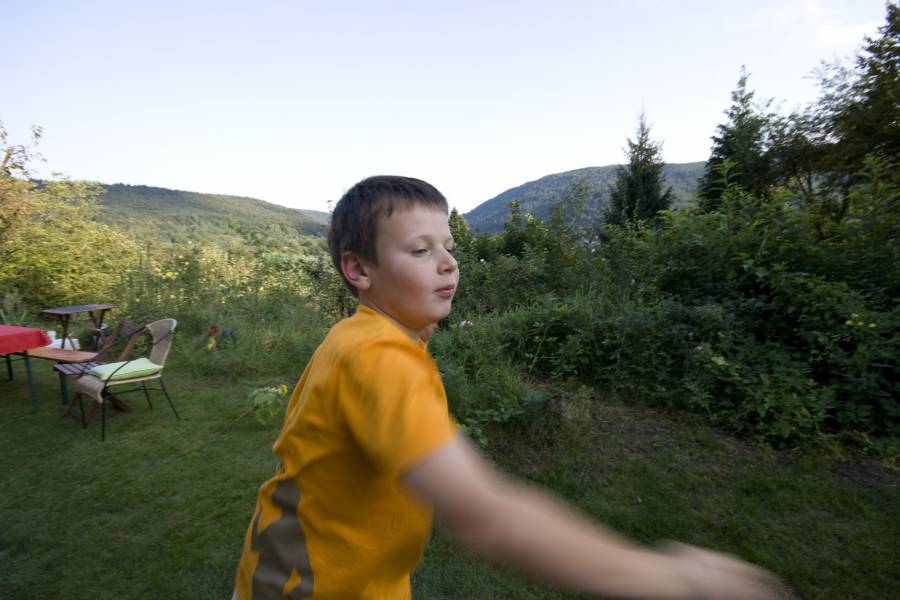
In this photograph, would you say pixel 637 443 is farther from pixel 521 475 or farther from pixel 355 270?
pixel 355 270

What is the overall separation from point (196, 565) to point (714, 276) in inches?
208

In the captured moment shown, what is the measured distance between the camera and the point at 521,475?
12.0 ft

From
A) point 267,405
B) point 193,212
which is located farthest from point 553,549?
point 193,212

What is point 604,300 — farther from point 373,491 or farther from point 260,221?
point 260,221

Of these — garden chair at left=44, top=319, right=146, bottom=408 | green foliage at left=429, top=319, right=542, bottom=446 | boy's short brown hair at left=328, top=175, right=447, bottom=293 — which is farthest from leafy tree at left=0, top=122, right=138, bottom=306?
boy's short brown hair at left=328, top=175, right=447, bottom=293

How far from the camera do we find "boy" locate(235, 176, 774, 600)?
2.13 ft

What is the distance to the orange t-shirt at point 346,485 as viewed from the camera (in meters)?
0.73

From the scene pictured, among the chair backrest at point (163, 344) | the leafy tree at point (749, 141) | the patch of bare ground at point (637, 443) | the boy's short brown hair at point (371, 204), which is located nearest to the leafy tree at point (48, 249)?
the chair backrest at point (163, 344)

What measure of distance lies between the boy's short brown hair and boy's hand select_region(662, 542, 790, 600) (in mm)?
718

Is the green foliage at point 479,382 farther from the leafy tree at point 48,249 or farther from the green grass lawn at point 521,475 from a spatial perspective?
the leafy tree at point 48,249

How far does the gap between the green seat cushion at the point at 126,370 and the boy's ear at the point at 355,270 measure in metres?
5.03

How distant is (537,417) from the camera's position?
13.4 ft

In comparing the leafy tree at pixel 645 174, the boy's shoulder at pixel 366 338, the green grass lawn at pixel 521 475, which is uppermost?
the leafy tree at pixel 645 174

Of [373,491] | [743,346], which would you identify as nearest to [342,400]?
[373,491]
